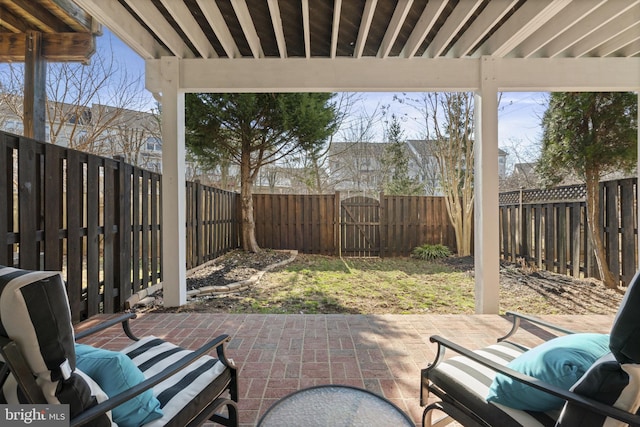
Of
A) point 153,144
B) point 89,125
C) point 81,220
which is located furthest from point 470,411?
point 153,144

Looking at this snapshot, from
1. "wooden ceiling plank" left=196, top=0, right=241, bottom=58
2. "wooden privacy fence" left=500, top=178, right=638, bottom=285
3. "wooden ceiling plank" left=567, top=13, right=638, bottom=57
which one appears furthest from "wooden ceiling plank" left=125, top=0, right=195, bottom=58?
"wooden privacy fence" left=500, top=178, right=638, bottom=285

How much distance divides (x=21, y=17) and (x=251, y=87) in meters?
2.89

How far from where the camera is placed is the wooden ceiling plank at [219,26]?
2.86m

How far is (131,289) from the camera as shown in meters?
3.77

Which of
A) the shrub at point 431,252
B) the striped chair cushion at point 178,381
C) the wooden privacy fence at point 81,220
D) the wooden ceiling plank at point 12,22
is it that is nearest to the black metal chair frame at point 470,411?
the striped chair cushion at point 178,381

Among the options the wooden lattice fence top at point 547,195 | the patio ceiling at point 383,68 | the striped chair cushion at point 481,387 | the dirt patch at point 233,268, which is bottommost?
the dirt patch at point 233,268

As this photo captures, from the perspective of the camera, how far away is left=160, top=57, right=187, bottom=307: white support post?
3623 millimetres

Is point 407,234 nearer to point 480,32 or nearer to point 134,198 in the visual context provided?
point 480,32

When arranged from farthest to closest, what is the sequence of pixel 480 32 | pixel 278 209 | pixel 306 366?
pixel 278 209 < pixel 480 32 < pixel 306 366

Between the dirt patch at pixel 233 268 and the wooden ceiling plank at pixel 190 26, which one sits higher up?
the wooden ceiling plank at pixel 190 26

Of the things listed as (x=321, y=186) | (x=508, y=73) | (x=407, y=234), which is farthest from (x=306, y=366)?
(x=321, y=186)

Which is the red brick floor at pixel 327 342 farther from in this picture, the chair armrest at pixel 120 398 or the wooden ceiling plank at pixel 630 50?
the wooden ceiling plank at pixel 630 50

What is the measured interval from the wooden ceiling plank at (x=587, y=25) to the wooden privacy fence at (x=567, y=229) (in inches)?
88.1

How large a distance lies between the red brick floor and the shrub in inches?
174
